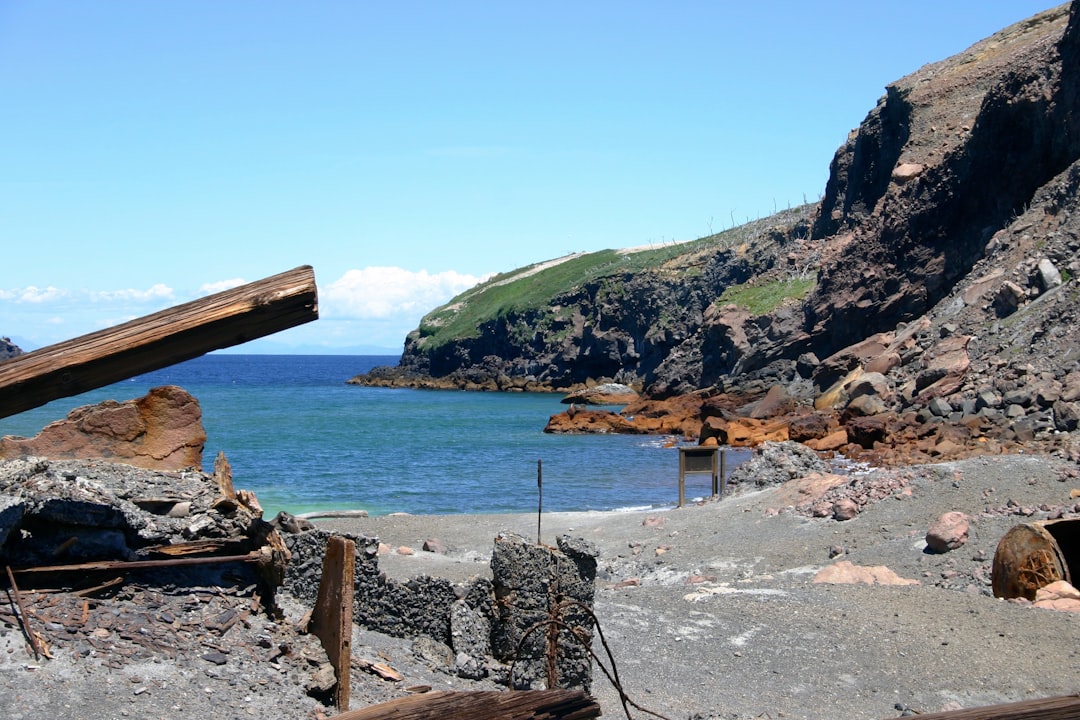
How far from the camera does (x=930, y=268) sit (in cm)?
4628

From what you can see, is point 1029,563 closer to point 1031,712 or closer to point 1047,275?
point 1031,712

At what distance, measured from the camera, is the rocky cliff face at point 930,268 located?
32062mm

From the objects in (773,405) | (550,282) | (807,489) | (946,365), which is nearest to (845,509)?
(807,489)

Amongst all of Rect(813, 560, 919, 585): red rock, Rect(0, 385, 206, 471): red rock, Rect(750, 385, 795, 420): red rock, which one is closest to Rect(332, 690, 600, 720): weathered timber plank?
Rect(0, 385, 206, 471): red rock

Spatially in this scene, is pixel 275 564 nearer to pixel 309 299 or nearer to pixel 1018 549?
pixel 309 299

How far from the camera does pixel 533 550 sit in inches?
324

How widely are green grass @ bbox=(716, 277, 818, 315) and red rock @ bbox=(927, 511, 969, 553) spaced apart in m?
43.6

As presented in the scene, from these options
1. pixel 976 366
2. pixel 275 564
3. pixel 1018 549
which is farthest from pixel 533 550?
pixel 976 366

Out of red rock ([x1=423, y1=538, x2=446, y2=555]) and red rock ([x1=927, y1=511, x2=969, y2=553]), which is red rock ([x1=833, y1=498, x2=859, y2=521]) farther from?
red rock ([x1=423, y1=538, x2=446, y2=555])

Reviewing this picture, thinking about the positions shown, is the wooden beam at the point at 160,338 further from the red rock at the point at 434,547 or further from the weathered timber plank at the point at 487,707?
the red rock at the point at 434,547

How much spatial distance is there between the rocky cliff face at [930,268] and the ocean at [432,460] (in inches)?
329

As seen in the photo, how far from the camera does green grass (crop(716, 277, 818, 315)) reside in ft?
190

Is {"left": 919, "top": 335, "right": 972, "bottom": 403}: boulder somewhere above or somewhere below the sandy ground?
above

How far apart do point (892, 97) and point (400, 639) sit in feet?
176
